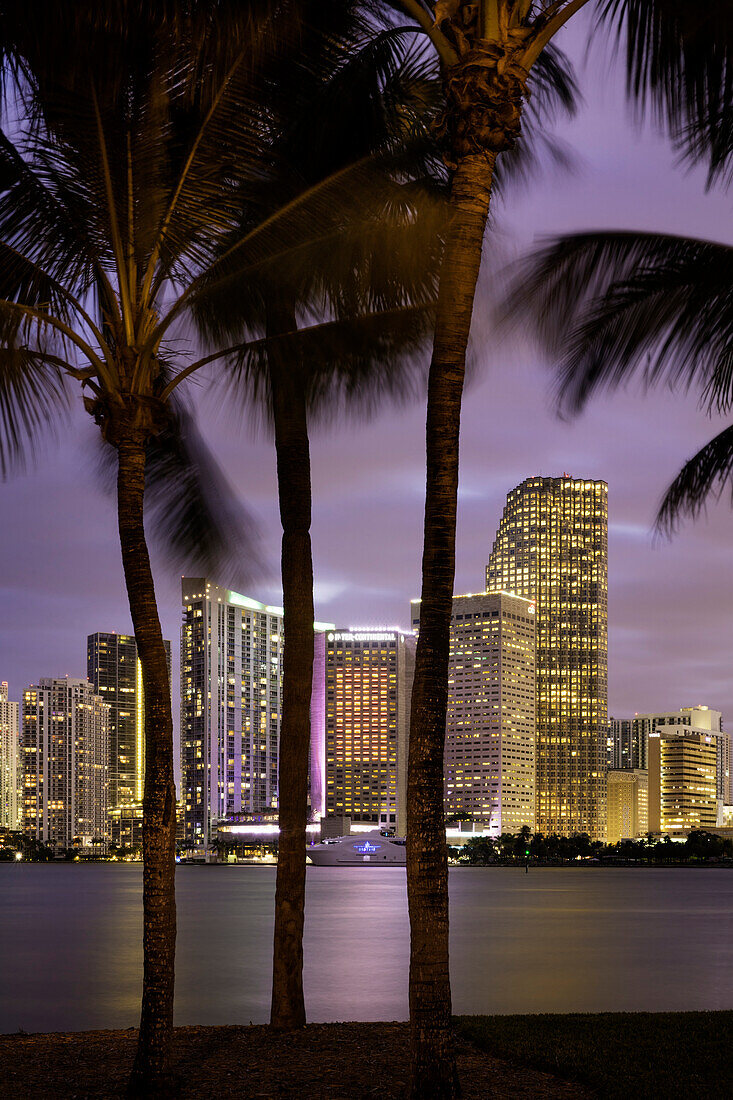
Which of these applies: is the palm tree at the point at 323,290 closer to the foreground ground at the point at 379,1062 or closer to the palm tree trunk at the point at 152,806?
the foreground ground at the point at 379,1062

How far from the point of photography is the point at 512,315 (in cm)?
1105

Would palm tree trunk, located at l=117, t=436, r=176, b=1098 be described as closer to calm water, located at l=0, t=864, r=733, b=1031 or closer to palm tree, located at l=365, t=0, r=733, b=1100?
palm tree, located at l=365, t=0, r=733, b=1100

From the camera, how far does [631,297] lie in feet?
38.6

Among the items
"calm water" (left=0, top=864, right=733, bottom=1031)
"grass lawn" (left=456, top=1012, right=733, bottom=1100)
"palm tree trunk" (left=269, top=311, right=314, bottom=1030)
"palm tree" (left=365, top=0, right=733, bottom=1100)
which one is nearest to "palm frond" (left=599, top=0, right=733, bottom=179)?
"palm tree" (left=365, top=0, right=733, bottom=1100)

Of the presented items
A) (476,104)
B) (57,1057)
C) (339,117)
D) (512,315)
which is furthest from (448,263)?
(57,1057)

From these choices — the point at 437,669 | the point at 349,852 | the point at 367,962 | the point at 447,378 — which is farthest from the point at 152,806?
the point at 349,852

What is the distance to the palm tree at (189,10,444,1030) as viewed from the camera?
10555 mm

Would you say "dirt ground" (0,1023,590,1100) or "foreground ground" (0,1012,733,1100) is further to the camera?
"foreground ground" (0,1012,733,1100)

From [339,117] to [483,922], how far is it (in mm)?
50684

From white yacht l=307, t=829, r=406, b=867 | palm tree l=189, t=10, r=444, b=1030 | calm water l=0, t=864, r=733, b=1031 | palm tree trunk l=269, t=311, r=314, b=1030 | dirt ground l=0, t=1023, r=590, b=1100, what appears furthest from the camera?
white yacht l=307, t=829, r=406, b=867

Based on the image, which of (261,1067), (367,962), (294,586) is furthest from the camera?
(367,962)

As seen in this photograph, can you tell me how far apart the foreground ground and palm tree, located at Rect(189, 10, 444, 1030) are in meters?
0.81

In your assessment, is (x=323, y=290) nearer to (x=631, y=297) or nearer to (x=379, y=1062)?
(x=631, y=297)

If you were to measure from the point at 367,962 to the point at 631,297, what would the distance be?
26893 mm
